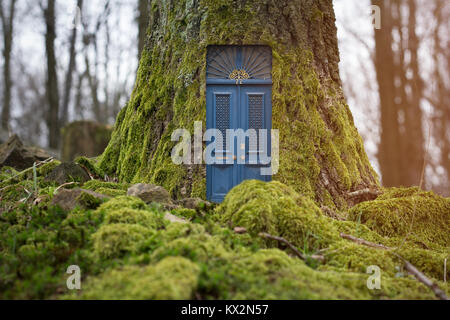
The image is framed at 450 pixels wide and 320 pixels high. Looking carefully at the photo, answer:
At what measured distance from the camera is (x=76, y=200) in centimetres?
391

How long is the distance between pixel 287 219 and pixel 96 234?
1.73m

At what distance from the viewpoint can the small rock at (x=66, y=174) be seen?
5.71 metres

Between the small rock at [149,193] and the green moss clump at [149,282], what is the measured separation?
164cm

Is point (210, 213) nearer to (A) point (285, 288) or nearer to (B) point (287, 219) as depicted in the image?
(B) point (287, 219)

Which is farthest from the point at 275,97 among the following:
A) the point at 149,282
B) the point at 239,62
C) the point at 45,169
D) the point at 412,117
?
the point at 412,117

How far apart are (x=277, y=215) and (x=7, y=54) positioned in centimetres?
2057

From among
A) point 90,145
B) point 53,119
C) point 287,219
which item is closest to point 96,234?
point 287,219

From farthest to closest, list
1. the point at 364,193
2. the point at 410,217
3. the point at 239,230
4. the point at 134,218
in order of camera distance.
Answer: the point at 364,193
the point at 410,217
the point at 239,230
the point at 134,218

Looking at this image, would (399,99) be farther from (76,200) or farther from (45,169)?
(76,200)

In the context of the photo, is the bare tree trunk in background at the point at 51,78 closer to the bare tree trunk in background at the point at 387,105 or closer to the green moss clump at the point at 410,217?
the bare tree trunk in background at the point at 387,105

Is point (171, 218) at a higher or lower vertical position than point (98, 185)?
lower

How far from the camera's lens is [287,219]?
3.77 metres

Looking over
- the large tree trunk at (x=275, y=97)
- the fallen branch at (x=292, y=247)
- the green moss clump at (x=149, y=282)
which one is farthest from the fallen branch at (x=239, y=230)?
the large tree trunk at (x=275, y=97)

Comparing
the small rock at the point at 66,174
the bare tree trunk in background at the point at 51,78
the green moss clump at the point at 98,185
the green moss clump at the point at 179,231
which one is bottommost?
the green moss clump at the point at 179,231
